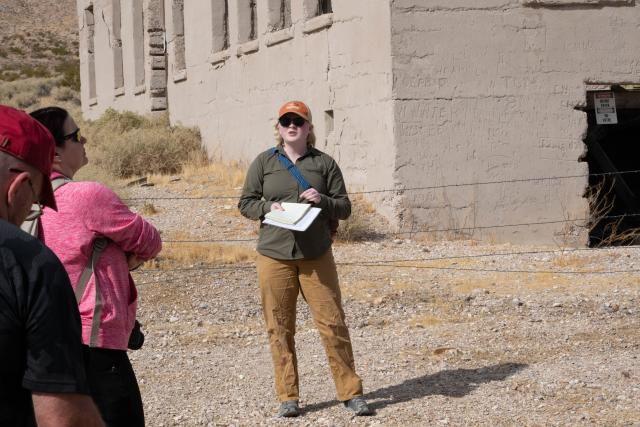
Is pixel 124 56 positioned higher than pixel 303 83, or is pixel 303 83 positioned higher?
pixel 124 56

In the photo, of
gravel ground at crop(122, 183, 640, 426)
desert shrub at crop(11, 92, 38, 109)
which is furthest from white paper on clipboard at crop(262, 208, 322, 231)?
desert shrub at crop(11, 92, 38, 109)

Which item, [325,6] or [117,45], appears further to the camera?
[117,45]

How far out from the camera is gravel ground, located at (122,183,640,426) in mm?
6348

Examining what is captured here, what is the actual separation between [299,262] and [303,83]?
923cm

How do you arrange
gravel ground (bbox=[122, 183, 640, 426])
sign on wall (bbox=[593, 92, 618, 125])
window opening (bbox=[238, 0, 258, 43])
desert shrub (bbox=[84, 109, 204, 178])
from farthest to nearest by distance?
1. desert shrub (bbox=[84, 109, 204, 178])
2. window opening (bbox=[238, 0, 258, 43])
3. sign on wall (bbox=[593, 92, 618, 125])
4. gravel ground (bbox=[122, 183, 640, 426])

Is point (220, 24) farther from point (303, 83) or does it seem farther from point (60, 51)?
point (60, 51)

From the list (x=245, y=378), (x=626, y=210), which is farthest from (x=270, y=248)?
(x=626, y=210)

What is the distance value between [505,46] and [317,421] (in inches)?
309

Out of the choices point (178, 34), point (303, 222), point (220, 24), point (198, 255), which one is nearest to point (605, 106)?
point (198, 255)

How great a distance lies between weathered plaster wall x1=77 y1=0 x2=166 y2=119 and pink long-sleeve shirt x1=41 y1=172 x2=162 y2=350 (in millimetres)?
17356

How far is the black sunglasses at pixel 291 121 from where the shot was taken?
6047mm

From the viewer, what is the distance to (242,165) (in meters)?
17.1

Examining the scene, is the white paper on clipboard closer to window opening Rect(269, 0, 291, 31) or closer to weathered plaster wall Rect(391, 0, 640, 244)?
weathered plaster wall Rect(391, 0, 640, 244)

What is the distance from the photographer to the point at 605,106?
43.1 ft
